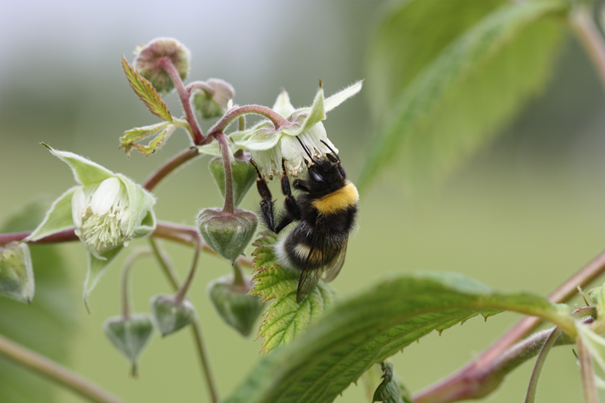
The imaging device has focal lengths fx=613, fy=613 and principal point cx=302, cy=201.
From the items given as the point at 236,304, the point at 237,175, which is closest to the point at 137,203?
the point at 237,175

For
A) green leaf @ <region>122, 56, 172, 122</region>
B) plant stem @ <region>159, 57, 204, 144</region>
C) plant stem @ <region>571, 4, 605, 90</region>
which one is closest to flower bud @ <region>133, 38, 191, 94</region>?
plant stem @ <region>159, 57, 204, 144</region>

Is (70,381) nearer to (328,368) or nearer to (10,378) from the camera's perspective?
(10,378)

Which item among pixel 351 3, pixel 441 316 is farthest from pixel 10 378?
pixel 351 3

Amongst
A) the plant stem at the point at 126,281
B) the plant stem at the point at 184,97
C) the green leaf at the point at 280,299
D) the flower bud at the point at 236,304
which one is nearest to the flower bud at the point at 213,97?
the plant stem at the point at 184,97

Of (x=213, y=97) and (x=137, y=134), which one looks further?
(x=213, y=97)

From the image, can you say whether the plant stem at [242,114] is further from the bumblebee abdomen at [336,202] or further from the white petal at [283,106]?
the bumblebee abdomen at [336,202]

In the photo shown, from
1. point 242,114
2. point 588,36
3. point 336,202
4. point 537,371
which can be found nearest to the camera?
point 537,371

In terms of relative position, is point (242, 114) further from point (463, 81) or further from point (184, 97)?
point (463, 81)
